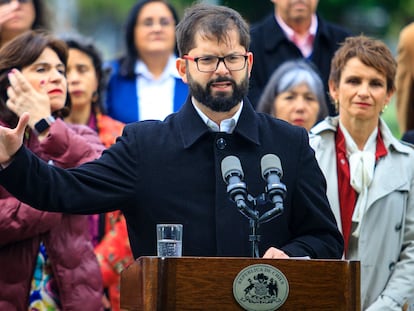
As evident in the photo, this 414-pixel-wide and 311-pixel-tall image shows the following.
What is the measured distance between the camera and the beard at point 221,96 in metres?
7.22

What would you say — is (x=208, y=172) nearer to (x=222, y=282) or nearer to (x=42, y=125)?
(x=222, y=282)

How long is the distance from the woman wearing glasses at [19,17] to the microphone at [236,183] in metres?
4.46

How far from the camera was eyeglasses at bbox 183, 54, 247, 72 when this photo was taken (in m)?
7.23

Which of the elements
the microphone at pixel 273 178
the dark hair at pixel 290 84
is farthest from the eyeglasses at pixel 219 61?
the dark hair at pixel 290 84

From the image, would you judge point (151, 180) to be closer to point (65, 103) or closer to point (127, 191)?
point (127, 191)

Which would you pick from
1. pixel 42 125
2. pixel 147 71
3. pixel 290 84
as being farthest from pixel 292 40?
pixel 42 125

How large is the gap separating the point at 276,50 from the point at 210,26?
384 centimetres

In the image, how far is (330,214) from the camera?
24.3 feet

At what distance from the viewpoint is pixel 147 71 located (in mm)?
11516

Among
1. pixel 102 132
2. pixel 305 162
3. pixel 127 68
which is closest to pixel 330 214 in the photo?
pixel 305 162

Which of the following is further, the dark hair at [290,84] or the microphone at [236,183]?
the dark hair at [290,84]

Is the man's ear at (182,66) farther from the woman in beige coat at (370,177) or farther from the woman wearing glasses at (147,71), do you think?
the woman wearing glasses at (147,71)

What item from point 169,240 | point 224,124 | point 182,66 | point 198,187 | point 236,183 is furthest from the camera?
point 182,66

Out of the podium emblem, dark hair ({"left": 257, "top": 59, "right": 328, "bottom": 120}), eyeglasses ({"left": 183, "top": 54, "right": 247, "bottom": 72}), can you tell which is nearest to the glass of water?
the podium emblem
